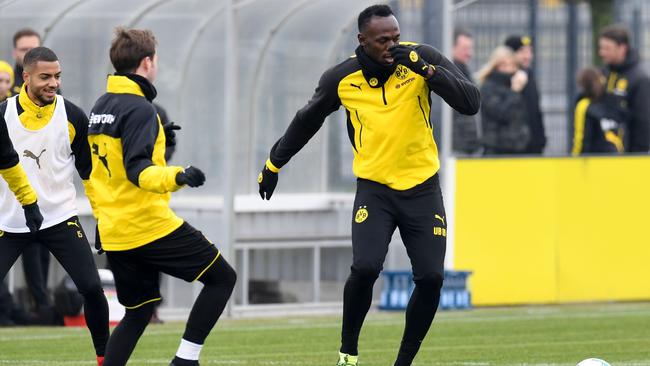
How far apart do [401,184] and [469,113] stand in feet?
1.81

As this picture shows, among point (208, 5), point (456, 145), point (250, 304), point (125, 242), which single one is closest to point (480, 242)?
point (456, 145)

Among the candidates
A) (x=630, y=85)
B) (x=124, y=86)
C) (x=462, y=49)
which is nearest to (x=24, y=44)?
(x=462, y=49)

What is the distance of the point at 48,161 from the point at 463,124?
773 cm

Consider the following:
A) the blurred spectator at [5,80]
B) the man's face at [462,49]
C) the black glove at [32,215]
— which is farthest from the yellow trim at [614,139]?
the black glove at [32,215]

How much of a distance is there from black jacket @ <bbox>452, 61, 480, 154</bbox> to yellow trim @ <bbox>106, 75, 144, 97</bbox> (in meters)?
8.67

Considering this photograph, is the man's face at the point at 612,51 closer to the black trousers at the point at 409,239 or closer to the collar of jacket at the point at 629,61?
the collar of jacket at the point at 629,61

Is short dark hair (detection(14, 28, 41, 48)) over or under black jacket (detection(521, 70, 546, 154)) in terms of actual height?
over

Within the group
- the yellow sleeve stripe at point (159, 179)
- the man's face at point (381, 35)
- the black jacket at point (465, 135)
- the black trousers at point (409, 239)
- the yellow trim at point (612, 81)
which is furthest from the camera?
the yellow trim at point (612, 81)

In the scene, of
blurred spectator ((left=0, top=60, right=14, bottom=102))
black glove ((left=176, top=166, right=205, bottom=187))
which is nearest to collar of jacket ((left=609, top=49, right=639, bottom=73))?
blurred spectator ((left=0, top=60, right=14, bottom=102))

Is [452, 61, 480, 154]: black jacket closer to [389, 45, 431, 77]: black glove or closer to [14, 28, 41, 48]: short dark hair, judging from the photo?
[14, 28, 41, 48]: short dark hair

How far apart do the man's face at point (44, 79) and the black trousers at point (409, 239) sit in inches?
76.2

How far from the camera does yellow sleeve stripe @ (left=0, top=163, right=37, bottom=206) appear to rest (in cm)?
917

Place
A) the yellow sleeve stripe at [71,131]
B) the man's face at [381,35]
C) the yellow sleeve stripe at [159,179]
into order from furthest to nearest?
the yellow sleeve stripe at [71,131], the man's face at [381,35], the yellow sleeve stripe at [159,179]

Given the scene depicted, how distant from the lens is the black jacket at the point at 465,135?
653 inches
